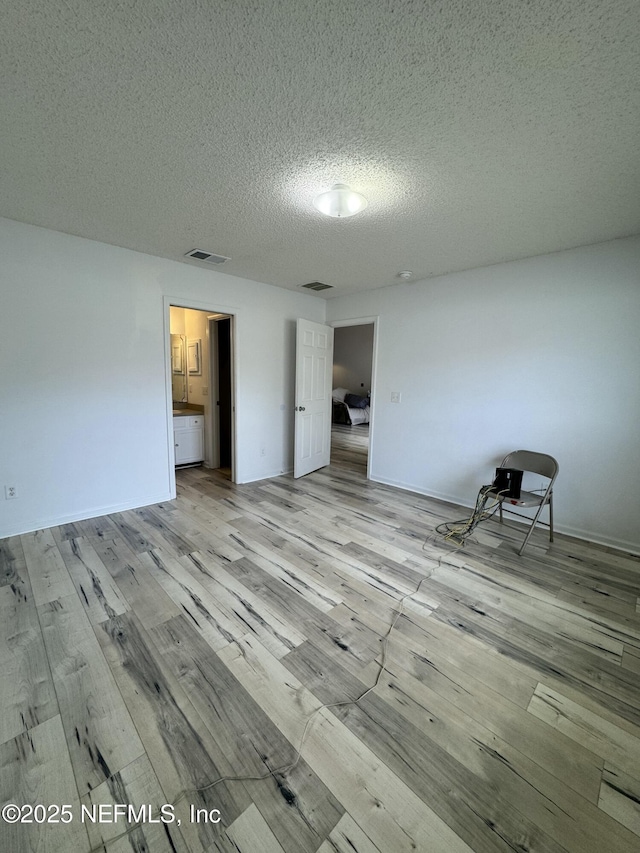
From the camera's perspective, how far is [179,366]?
537 centimetres

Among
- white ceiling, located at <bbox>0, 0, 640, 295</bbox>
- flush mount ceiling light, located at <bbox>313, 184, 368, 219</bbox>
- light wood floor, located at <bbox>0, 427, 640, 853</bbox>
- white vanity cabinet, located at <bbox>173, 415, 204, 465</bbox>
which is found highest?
white ceiling, located at <bbox>0, 0, 640, 295</bbox>

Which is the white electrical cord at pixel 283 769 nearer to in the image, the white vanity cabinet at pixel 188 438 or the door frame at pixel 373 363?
the door frame at pixel 373 363

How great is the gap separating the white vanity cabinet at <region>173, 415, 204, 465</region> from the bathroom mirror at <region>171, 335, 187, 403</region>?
69 cm

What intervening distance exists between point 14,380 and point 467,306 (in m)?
4.27

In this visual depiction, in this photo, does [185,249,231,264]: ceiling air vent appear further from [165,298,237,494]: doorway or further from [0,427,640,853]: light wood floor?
[0,427,640,853]: light wood floor

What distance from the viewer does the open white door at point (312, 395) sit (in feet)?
14.7

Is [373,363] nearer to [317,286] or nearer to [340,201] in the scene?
[317,286]

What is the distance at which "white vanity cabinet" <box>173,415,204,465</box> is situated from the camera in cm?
475

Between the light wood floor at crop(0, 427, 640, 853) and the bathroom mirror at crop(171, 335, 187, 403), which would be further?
the bathroom mirror at crop(171, 335, 187, 403)

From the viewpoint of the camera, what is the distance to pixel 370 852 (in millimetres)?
978

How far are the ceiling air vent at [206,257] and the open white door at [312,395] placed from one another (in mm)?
1267

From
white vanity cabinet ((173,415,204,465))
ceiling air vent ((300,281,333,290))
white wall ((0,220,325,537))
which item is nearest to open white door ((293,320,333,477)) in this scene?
ceiling air vent ((300,281,333,290))

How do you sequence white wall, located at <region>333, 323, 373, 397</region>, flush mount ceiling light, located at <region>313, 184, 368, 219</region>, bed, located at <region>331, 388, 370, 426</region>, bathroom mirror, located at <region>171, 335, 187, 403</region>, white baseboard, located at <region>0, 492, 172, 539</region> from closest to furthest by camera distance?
flush mount ceiling light, located at <region>313, 184, 368, 219</region> < white baseboard, located at <region>0, 492, 172, 539</region> < bathroom mirror, located at <region>171, 335, 187, 403</region> < bed, located at <region>331, 388, 370, 426</region> < white wall, located at <region>333, 323, 373, 397</region>

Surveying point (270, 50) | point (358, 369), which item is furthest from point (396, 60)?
point (358, 369)
